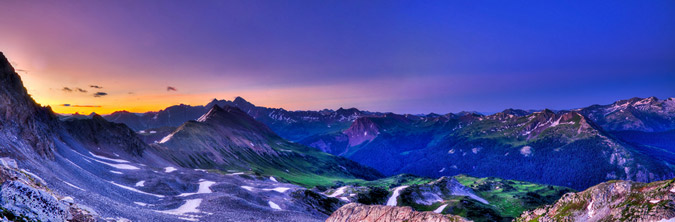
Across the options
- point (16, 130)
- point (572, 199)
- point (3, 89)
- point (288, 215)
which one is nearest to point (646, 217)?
point (572, 199)

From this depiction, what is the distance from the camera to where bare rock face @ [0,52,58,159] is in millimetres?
84113

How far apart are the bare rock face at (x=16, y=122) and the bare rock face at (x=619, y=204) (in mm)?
112129

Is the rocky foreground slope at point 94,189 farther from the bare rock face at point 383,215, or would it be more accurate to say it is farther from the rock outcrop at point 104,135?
the bare rock face at point 383,215

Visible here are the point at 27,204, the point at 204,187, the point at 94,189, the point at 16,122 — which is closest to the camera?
the point at 27,204

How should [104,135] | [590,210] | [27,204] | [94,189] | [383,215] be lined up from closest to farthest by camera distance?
[27,204] → [590,210] → [383,215] → [94,189] → [104,135]

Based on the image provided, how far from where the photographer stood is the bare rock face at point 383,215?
49.7 meters

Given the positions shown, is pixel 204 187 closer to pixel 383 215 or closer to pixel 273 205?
pixel 273 205

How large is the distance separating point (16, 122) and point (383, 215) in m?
110

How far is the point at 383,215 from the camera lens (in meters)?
56.5

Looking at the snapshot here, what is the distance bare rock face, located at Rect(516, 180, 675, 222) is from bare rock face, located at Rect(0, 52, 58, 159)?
368 ft

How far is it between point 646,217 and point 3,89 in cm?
15919

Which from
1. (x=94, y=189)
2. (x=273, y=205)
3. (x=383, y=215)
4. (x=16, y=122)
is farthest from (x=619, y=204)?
(x=16, y=122)

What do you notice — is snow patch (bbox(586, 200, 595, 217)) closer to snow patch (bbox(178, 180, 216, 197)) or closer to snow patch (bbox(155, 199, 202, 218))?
snow patch (bbox(155, 199, 202, 218))

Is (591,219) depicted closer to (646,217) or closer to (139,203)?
(646,217)
